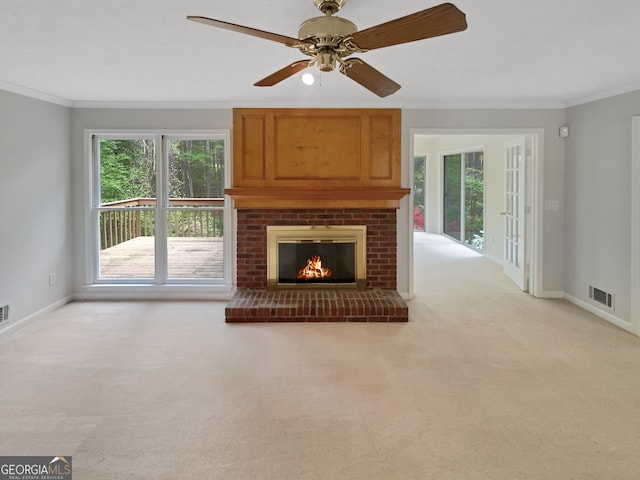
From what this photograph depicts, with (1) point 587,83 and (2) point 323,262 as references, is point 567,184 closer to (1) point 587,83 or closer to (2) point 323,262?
(1) point 587,83

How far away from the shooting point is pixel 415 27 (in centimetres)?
194

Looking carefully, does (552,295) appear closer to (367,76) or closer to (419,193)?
(367,76)

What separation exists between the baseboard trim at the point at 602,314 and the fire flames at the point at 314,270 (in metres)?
2.80

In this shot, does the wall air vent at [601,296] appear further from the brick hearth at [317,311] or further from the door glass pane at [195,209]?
the door glass pane at [195,209]

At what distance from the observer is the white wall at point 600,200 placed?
435 cm

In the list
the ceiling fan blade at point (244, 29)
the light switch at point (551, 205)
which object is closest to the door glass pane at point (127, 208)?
the ceiling fan blade at point (244, 29)

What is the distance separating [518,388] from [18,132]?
4863mm

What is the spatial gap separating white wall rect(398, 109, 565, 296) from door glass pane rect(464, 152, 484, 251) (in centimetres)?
350

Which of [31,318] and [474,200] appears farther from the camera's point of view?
[474,200]

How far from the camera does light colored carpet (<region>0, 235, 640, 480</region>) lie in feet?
7.20

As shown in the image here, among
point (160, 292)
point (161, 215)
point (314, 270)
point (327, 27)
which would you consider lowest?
point (160, 292)

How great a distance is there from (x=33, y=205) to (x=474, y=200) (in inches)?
316

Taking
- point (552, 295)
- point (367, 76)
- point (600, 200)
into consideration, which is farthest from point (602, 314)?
point (367, 76)

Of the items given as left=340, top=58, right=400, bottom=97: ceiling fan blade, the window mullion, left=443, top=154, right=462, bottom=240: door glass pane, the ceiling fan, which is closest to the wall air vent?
left=340, top=58, right=400, bottom=97: ceiling fan blade
